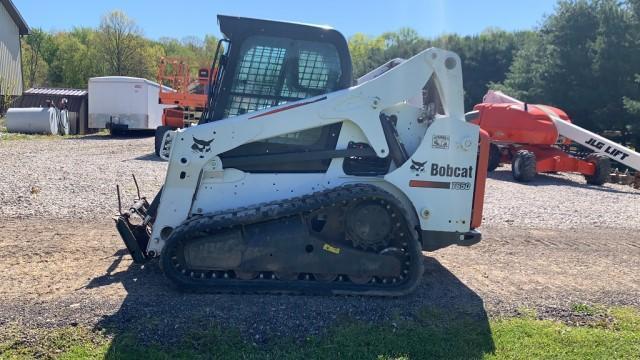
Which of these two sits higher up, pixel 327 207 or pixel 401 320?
pixel 327 207

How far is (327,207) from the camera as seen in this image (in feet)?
16.6

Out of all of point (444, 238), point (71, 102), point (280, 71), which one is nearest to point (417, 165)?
point (444, 238)

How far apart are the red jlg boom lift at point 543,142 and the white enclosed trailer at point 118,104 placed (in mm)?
16001

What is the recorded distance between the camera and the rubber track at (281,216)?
16.1 feet

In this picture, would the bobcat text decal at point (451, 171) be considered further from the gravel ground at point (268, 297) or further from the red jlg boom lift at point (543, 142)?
the red jlg boom lift at point (543, 142)

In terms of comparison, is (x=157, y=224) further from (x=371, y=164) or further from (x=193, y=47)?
(x=193, y=47)

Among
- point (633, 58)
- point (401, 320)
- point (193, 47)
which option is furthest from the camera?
point (193, 47)

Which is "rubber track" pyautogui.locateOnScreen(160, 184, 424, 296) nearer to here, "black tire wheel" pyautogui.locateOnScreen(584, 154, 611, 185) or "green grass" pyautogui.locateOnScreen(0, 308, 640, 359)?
"green grass" pyautogui.locateOnScreen(0, 308, 640, 359)

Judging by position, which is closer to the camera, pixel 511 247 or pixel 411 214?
pixel 411 214

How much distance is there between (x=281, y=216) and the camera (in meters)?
4.96

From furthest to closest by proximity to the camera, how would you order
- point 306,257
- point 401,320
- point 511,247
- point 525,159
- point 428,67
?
point 525,159, point 511,247, point 428,67, point 306,257, point 401,320

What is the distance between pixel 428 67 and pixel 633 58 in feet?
67.0

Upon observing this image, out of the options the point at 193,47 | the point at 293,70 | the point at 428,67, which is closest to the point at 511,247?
the point at 428,67

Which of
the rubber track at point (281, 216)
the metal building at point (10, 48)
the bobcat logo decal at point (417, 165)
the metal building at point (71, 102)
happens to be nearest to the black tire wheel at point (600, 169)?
the bobcat logo decal at point (417, 165)
